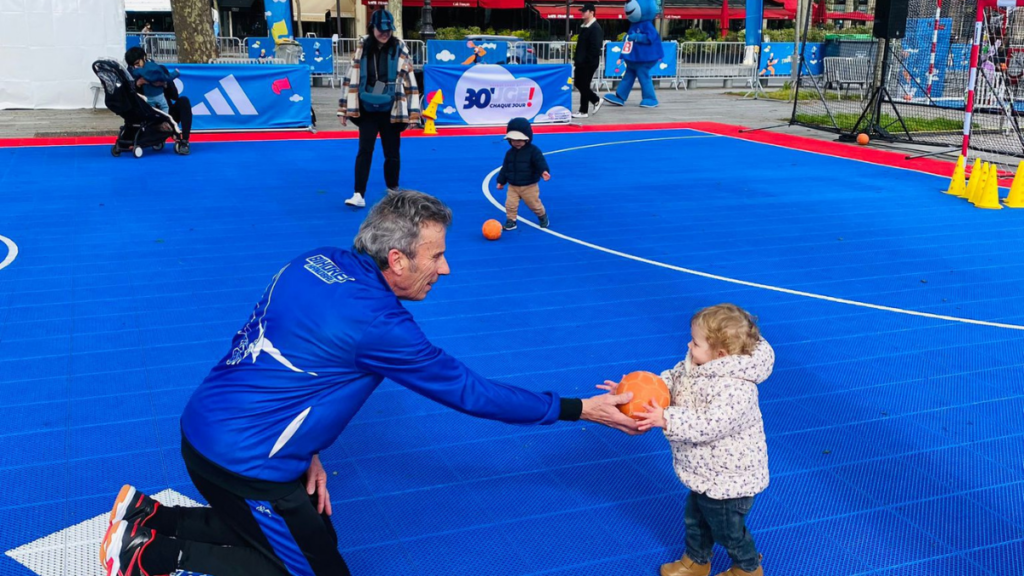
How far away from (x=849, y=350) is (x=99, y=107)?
18.0 meters

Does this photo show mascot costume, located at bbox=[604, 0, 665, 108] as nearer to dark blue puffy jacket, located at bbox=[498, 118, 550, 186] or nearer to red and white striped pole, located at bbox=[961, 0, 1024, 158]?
red and white striped pole, located at bbox=[961, 0, 1024, 158]

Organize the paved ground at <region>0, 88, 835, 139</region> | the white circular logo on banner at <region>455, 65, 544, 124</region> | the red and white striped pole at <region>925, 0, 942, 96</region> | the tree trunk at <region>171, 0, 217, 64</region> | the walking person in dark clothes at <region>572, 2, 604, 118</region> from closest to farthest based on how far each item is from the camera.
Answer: the paved ground at <region>0, 88, 835, 139</region>
the red and white striped pole at <region>925, 0, 942, 96</region>
the white circular logo on banner at <region>455, 65, 544, 124</region>
the walking person in dark clothes at <region>572, 2, 604, 118</region>
the tree trunk at <region>171, 0, 217, 64</region>

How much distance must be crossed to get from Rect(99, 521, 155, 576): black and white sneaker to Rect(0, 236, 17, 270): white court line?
18.5 ft

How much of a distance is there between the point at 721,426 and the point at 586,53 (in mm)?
16722

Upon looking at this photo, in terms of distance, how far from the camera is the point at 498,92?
17.7m

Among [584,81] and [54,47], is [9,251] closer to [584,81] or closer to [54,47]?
[54,47]

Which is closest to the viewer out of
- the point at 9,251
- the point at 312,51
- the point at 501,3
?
the point at 9,251

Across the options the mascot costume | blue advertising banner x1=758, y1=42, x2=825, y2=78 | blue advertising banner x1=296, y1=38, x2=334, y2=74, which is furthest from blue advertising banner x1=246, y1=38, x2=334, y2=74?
blue advertising banner x1=758, y1=42, x2=825, y2=78

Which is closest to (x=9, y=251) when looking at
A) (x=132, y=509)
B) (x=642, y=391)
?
(x=132, y=509)

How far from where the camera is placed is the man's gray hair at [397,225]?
2.95 m

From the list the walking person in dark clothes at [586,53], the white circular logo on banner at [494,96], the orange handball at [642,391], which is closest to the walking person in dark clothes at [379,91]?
the orange handball at [642,391]

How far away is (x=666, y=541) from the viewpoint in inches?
153

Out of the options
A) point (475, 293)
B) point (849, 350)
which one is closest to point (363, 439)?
point (475, 293)

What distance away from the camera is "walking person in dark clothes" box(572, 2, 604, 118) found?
18.8 meters
